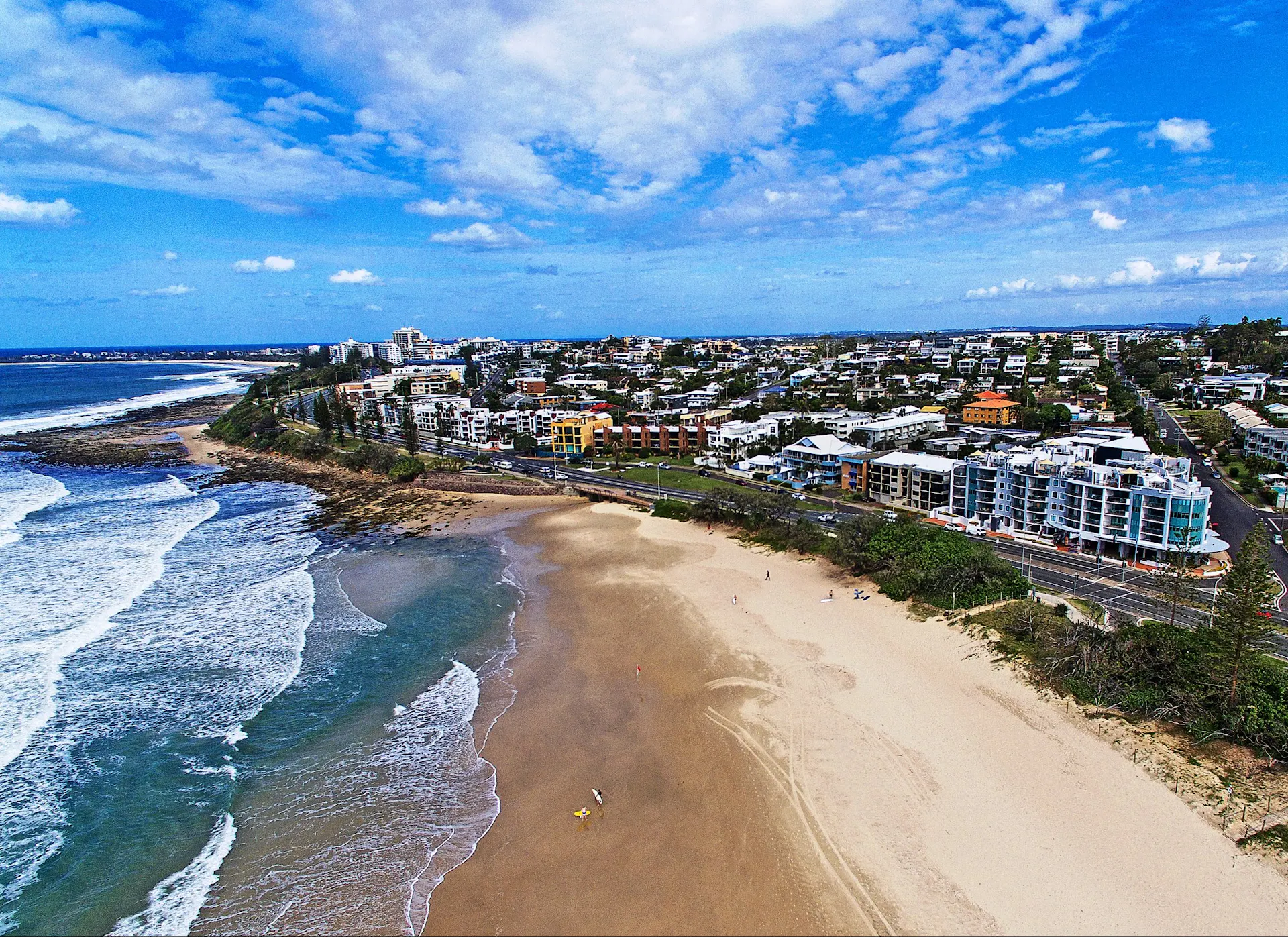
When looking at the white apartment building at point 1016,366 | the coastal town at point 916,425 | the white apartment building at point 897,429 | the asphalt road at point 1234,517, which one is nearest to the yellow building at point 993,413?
the coastal town at point 916,425

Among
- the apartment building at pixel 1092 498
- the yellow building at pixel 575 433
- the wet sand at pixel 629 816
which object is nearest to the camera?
the wet sand at pixel 629 816

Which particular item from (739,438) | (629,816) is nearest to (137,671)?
(629,816)

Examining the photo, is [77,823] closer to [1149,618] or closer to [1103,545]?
[1149,618]

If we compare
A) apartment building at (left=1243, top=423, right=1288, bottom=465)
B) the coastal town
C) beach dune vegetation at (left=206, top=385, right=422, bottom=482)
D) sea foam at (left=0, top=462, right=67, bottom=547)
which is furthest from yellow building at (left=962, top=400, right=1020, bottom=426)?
sea foam at (left=0, top=462, right=67, bottom=547)

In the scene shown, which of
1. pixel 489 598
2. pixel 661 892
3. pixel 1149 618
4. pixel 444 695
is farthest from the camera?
pixel 489 598

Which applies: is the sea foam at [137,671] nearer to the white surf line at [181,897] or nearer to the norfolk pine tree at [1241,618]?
the white surf line at [181,897]

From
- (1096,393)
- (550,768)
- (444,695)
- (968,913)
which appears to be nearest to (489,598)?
(444,695)

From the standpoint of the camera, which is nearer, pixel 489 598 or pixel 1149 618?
pixel 1149 618
